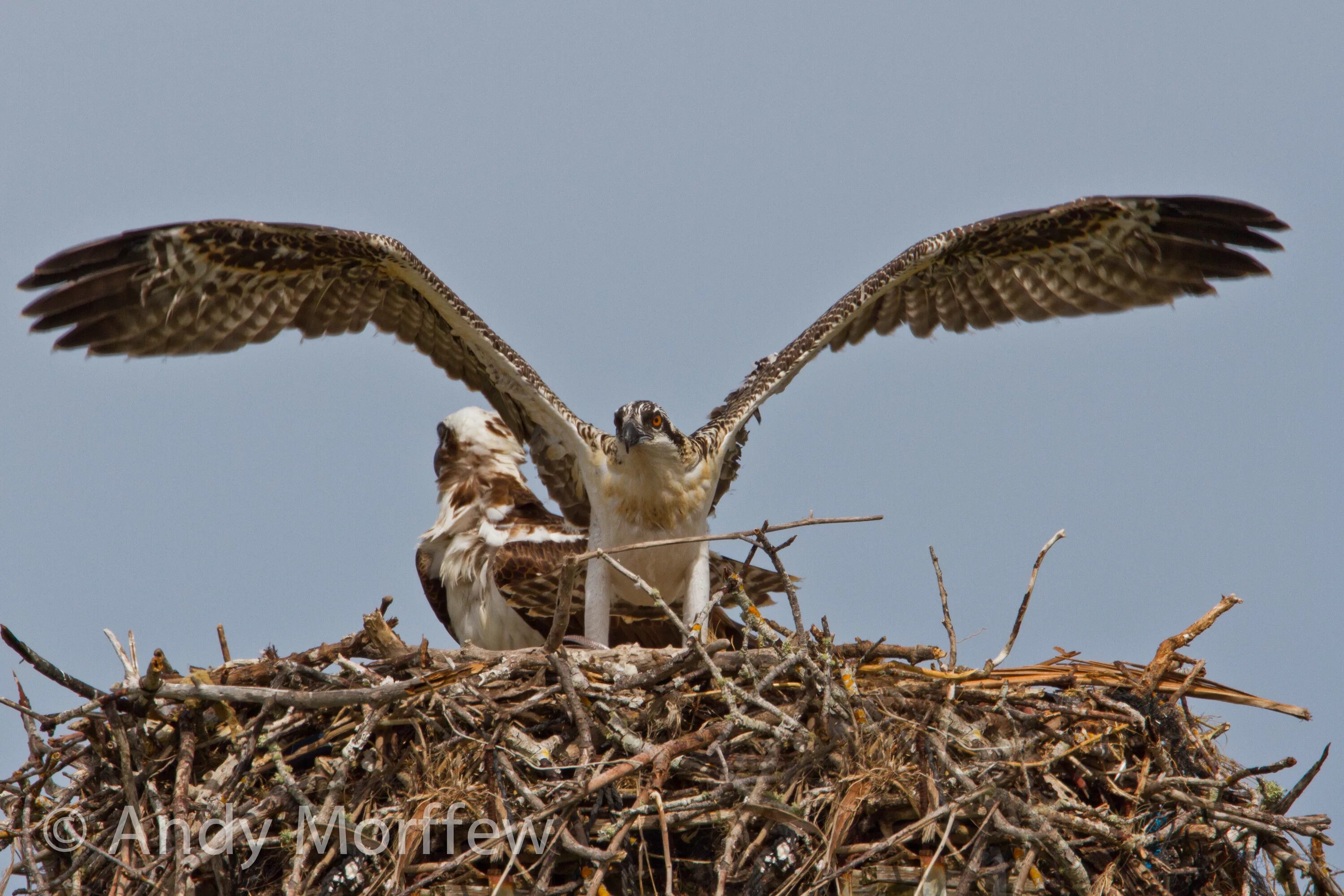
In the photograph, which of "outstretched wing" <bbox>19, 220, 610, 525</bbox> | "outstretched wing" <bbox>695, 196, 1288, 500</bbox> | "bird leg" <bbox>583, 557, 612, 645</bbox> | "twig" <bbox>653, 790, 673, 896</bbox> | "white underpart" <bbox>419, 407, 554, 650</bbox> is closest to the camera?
"twig" <bbox>653, 790, 673, 896</bbox>

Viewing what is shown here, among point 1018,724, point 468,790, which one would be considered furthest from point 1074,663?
point 468,790

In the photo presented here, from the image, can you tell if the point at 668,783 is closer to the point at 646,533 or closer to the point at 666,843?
the point at 666,843

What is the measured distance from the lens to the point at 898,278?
27.8ft

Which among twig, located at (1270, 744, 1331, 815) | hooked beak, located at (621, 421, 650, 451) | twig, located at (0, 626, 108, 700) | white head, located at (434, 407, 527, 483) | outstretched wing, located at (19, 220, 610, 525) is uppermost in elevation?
outstretched wing, located at (19, 220, 610, 525)

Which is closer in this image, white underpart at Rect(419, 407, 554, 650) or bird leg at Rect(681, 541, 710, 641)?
bird leg at Rect(681, 541, 710, 641)

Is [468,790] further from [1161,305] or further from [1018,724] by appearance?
[1161,305]

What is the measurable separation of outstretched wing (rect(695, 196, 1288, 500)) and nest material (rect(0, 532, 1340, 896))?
8.53 ft

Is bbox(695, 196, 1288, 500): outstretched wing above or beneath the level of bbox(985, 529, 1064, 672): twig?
above

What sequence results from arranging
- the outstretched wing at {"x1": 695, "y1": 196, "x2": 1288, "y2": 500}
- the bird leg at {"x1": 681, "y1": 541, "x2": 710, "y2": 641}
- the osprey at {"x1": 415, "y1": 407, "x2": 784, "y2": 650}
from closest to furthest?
the bird leg at {"x1": 681, "y1": 541, "x2": 710, "y2": 641} < the osprey at {"x1": 415, "y1": 407, "x2": 784, "y2": 650} < the outstretched wing at {"x1": 695, "y1": 196, "x2": 1288, "y2": 500}

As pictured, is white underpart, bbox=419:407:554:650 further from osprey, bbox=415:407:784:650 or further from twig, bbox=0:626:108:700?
twig, bbox=0:626:108:700

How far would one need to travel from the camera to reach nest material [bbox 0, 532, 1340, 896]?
518 cm

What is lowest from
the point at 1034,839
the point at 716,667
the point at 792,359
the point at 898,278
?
the point at 1034,839

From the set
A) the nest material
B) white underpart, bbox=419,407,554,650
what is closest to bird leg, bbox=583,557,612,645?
white underpart, bbox=419,407,554,650

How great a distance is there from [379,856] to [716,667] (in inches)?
62.0
